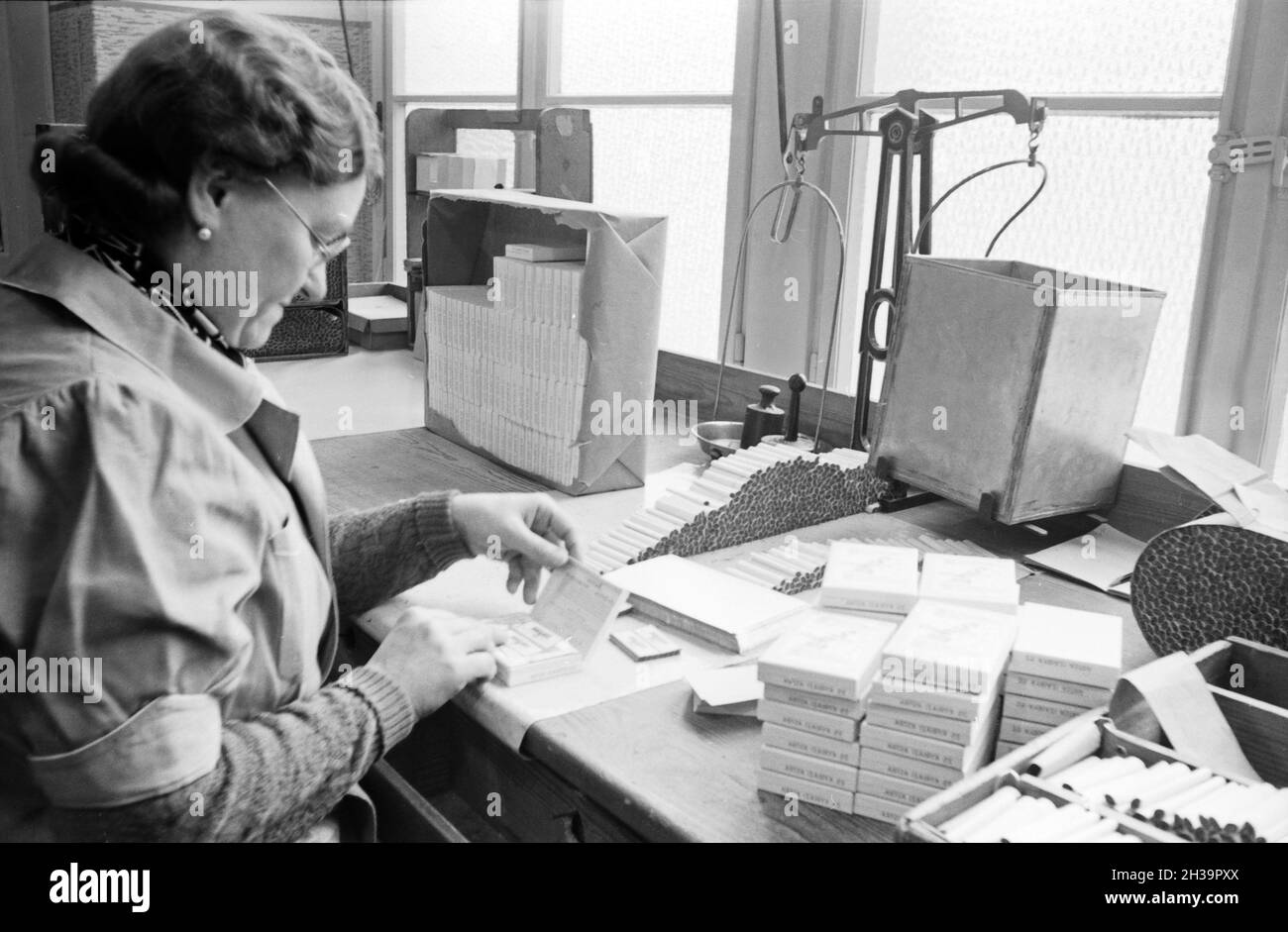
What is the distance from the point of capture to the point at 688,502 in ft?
5.67

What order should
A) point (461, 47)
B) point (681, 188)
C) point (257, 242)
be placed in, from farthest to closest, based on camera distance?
point (461, 47), point (681, 188), point (257, 242)

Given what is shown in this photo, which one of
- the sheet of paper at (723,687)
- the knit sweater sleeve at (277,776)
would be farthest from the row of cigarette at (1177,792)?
the knit sweater sleeve at (277,776)

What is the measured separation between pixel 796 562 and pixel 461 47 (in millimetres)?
3180

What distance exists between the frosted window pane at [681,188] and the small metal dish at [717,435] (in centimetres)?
79

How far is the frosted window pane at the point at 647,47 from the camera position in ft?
9.96

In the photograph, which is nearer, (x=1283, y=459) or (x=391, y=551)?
(x=391, y=551)

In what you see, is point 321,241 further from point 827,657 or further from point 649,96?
point 649,96

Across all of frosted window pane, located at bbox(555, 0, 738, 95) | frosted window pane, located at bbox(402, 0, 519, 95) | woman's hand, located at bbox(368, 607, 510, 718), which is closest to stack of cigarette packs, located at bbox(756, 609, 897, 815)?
woman's hand, located at bbox(368, 607, 510, 718)

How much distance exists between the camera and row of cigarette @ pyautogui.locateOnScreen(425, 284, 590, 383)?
75.5 inches

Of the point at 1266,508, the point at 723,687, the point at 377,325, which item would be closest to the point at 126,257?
the point at 723,687

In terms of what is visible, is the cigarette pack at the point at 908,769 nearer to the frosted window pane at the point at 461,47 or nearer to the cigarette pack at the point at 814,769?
the cigarette pack at the point at 814,769

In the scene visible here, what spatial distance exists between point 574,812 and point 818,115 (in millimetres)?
1498
